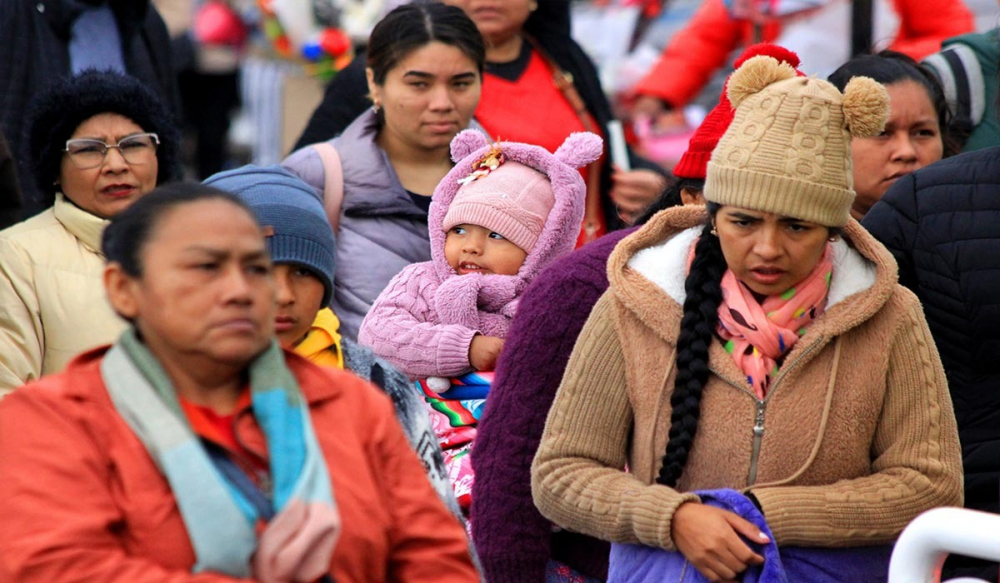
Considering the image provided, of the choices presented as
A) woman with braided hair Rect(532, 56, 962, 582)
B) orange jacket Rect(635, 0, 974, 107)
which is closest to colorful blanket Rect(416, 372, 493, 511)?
woman with braided hair Rect(532, 56, 962, 582)

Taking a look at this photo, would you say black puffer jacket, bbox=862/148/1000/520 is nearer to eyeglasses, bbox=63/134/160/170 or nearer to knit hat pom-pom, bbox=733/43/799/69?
knit hat pom-pom, bbox=733/43/799/69

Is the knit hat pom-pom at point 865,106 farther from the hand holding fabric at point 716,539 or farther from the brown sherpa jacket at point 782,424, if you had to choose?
the hand holding fabric at point 716,539

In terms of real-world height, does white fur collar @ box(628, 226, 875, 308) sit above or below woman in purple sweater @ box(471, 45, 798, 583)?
above

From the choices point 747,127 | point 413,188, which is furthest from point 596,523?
point 413,188

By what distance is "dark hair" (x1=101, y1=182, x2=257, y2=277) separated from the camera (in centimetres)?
286

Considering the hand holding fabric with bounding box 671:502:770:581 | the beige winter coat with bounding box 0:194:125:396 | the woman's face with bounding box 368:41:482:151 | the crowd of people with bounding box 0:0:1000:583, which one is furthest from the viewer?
the woman's face with bounding box 368:41:482:151

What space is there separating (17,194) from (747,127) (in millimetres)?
2808

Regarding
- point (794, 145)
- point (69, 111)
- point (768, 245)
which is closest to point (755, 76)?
point (794, 145)

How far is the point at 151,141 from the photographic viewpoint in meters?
5.21

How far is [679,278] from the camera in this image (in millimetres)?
3559

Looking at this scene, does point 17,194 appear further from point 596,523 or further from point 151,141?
point 596,523

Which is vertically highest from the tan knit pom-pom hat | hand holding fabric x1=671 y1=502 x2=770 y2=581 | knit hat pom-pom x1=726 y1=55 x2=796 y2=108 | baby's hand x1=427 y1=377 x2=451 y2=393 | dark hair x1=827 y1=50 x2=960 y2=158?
knit hat pom-pom x1=726 y1=55 x2=796 y2=108

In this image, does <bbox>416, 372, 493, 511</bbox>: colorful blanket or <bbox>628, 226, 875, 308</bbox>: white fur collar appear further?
<bbox>416, 372, 493, 511</bbox>: colorful blanket

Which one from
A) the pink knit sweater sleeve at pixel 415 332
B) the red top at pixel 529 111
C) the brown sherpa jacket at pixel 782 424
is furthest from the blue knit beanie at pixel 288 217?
the red top at pixel 529 111
